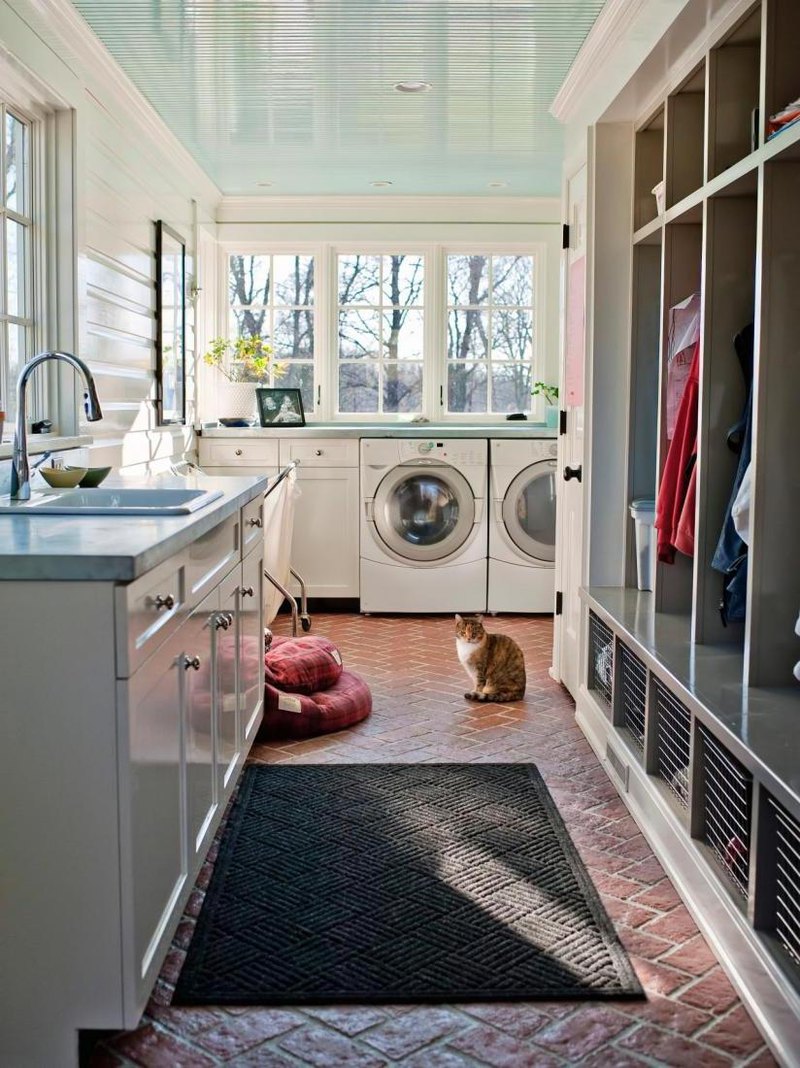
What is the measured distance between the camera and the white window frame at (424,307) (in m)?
7.03

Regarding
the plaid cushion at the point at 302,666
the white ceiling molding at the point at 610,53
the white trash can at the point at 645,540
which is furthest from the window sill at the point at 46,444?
the white ceiling molding at the point at 610,53

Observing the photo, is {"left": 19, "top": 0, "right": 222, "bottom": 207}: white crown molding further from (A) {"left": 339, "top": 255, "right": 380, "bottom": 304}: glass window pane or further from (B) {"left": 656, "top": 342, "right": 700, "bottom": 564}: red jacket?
(B) {"left": 656, "top": 342, "right": 700, "bottom": 564}: red jacket

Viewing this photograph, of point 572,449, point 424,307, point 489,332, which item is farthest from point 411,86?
point 489,332

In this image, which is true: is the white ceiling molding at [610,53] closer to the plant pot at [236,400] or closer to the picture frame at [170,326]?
the picture frame at [170,326]

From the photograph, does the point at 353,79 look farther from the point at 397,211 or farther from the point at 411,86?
the point at 397,211

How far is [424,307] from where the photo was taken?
7.11 m

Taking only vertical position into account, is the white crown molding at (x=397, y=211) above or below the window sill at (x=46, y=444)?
above

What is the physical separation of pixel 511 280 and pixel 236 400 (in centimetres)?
192

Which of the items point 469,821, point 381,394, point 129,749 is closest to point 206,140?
point 381,394

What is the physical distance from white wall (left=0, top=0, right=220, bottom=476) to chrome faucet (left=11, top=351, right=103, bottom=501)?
1130 millimetres

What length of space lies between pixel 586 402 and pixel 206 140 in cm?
249

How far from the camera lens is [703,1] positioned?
285 cm

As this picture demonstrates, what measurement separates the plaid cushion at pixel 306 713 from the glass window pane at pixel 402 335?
11.0 feet

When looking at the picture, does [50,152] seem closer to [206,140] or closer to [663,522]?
[206,140]
